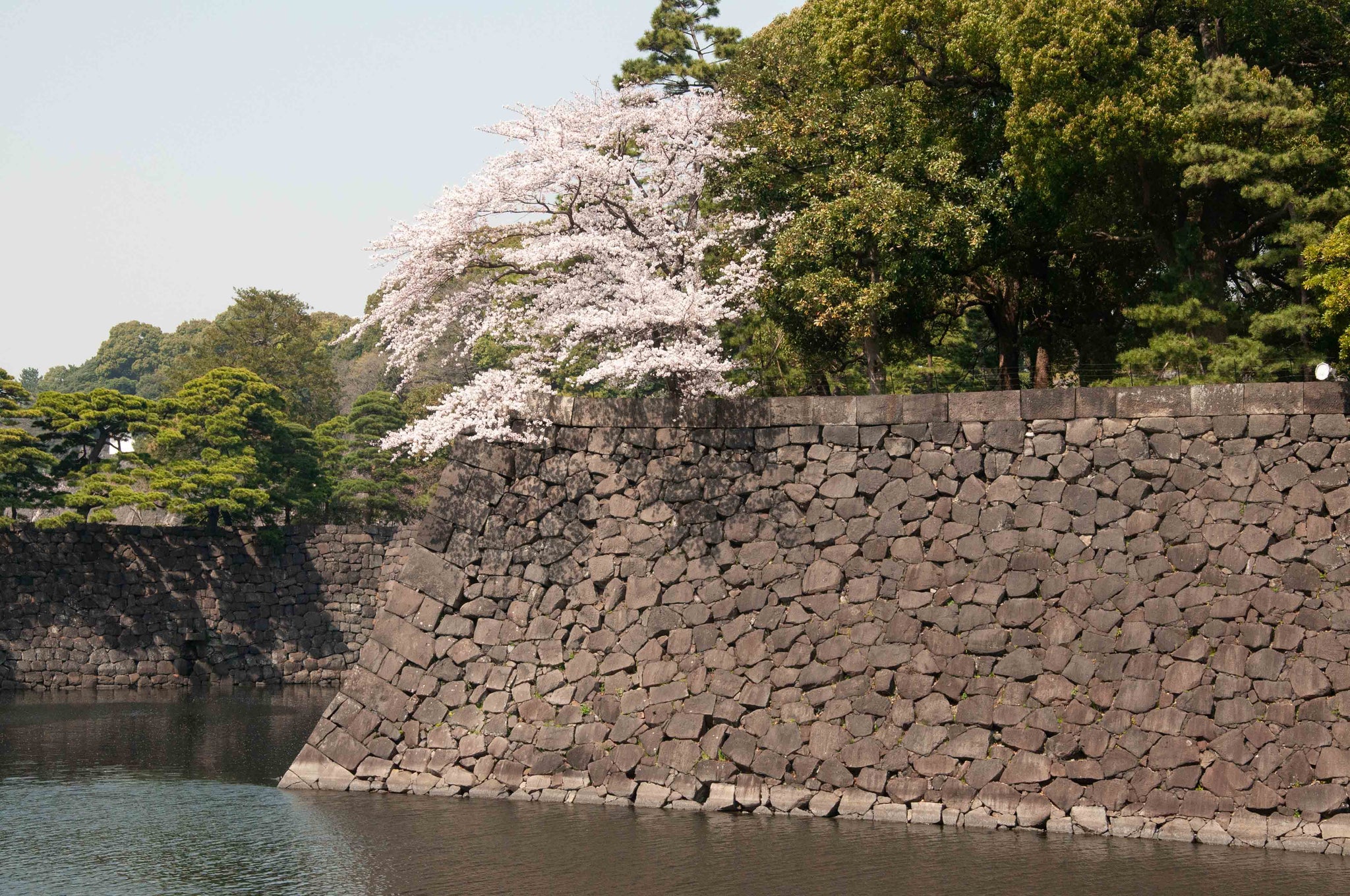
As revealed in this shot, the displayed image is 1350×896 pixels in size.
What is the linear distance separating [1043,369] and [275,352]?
101 ft

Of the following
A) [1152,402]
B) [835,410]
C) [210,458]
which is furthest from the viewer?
[210,458]

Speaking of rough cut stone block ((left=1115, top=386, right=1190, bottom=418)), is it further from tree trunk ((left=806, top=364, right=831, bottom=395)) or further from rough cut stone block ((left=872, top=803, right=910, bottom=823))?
tree trunk ((left=806, top=364, right=831, bottom=395))

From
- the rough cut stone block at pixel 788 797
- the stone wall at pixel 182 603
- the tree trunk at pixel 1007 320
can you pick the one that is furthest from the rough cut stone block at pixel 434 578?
the stone wall at pixel 182 603

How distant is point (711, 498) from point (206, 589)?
1762 cm

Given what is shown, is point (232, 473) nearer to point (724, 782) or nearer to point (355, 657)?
point (355, 657)

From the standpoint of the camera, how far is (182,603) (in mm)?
27734

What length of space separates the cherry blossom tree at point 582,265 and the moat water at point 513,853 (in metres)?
4.16

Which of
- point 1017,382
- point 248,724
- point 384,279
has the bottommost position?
point 248,724

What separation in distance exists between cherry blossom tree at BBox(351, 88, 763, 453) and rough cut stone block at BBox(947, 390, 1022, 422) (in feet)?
8.40

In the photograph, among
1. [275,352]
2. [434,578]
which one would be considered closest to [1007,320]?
[434,578]

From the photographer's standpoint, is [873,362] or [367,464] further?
[367,464]

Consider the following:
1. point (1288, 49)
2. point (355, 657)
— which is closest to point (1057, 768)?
point (1288, 49)

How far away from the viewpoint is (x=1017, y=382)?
18.8m

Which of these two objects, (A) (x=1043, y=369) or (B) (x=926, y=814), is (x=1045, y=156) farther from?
(B) (x=926, y=814)
